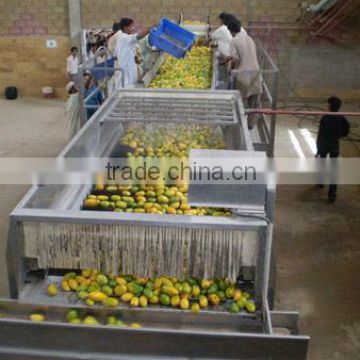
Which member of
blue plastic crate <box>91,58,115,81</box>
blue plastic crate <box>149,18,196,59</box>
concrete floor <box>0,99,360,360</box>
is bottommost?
concrete floor <box>0,99,360,360</box>

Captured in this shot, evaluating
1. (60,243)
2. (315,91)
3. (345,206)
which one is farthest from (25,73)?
(60,243)

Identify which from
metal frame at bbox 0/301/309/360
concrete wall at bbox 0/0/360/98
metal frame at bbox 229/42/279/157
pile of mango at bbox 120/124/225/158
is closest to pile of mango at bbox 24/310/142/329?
metal frame at bbox 0/301/309/360

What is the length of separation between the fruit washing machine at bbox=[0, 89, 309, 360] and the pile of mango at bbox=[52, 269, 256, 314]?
0.12 ft

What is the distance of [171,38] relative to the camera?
5.91 metres

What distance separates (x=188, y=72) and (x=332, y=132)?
1.94 m

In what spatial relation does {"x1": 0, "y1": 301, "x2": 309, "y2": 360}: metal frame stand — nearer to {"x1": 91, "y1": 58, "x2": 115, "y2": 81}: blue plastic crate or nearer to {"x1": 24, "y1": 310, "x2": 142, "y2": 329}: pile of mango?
{"x1": 24, "y1": 310, "x2": 142, "y2": 329}: pile of mango

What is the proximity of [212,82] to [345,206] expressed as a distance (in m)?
2.00

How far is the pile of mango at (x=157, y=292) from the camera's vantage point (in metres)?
2.29

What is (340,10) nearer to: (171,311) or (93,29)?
(93,29)

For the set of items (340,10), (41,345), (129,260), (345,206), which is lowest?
(345,206)

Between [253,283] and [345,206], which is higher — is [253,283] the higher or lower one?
the higher one

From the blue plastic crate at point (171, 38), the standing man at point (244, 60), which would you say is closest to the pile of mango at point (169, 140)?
the standing man at point (244, 60)

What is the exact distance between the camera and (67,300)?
7.65 feet

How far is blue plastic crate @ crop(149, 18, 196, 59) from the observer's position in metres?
5.77
